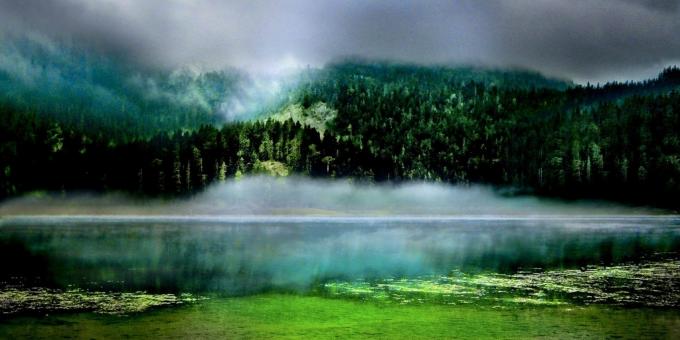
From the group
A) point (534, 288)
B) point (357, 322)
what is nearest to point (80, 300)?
point (357, 322)

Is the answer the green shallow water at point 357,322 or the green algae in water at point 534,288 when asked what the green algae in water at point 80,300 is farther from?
the green algae in water at point 534,288

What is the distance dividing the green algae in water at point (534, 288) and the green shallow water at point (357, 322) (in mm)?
2876

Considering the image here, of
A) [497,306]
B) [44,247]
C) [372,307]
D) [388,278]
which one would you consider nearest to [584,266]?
[388,278]

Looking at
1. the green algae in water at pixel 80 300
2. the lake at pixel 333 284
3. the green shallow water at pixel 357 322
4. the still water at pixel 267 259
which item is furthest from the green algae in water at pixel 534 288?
the green algae in water at pixel 80 300

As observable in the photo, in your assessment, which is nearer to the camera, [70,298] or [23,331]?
[23,331]

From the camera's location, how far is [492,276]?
5775 centimetres

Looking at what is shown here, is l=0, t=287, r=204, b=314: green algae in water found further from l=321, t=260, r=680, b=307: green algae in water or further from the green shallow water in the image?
l=321, t=260, r=680, b=307: green algae in water

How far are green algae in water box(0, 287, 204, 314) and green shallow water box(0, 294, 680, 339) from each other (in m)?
1.79

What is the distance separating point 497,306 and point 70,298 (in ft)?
86.1

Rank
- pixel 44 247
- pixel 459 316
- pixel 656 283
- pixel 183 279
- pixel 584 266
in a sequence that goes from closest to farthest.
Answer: pixel 459 316, pixel 656 283, pixel 183 279, pixel 584 266, pixel 44 247

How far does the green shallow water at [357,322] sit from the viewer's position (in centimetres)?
3394

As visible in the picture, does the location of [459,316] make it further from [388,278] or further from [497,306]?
[388,278]

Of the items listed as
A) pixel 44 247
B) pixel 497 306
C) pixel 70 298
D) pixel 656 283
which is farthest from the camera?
pixel 44 247

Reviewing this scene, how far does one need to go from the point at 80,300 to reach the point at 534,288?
98.8 feet
